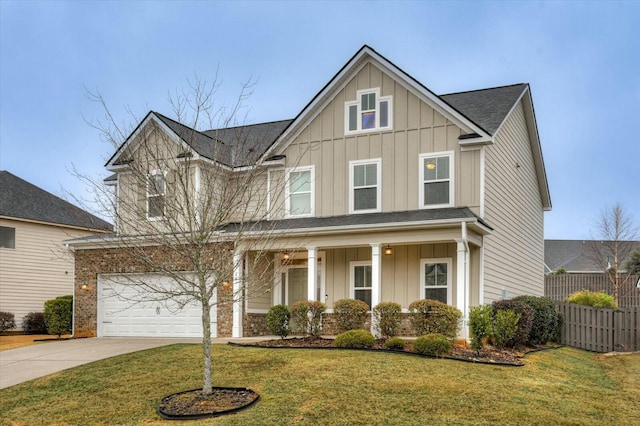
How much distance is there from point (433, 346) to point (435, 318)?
1.84 m

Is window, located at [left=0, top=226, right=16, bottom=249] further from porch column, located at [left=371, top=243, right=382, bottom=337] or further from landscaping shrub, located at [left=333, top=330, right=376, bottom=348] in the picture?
landscaping shrub, located at [left=333, top=330, right=376, bottom=348]

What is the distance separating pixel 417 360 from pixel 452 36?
9101 centimetres

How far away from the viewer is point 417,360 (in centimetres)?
1201

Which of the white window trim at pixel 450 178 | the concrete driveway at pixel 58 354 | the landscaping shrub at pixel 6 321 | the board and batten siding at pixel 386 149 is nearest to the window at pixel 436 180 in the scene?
the white window trim at pixel 450 178

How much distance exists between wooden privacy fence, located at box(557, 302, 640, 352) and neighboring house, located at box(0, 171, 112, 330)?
1773 cm

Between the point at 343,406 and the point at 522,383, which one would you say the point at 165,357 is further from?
the point at 522,383

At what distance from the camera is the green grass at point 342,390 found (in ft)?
28.3

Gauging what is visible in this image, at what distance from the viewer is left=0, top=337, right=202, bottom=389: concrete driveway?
13.2 meters

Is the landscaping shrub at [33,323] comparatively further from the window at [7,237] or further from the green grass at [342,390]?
the green grass at [342,390]

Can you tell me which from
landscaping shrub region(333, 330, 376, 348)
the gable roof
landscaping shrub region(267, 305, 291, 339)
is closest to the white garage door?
landscaping shrub region(267, 305, 291, 339)

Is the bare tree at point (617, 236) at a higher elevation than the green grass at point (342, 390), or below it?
higher

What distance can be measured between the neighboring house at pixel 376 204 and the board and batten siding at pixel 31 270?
263 inches

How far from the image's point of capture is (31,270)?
25312 mm

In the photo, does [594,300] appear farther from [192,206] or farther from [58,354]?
[58,354]
